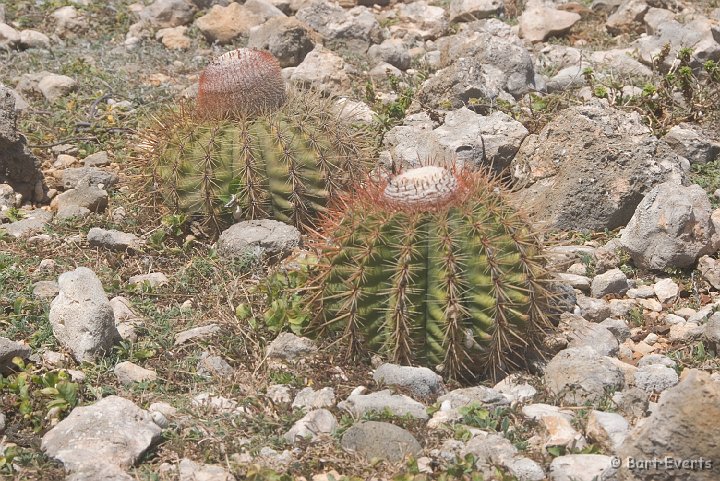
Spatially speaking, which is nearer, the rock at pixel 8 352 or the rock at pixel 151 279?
the rock at pixel 8 352

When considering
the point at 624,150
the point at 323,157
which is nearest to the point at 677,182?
the point at 624,150

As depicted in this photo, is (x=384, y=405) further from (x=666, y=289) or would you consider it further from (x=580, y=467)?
(x=666, y=289)

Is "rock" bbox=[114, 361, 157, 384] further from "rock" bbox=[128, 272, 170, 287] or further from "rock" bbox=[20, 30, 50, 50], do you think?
"rock" bbox=[20, 30, 50, 50]

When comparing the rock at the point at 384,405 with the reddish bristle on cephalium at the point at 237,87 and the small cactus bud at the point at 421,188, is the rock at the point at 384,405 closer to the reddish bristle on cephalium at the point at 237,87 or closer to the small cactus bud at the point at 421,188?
the small cactus bud at the point at 421,188

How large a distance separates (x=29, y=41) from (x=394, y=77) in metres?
3.73

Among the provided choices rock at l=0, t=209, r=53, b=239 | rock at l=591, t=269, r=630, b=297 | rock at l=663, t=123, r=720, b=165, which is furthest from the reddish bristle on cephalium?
rock at l=663, t=123, r=720, b=165

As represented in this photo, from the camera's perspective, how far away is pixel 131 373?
15.5 ft

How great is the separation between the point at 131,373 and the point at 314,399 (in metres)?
0.92

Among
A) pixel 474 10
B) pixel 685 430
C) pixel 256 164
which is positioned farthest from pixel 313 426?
pixel 474 10

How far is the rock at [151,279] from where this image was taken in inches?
223

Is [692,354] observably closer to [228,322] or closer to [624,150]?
[624,150]

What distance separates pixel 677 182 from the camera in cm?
624

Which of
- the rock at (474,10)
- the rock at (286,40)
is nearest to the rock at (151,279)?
the rock at (286,40)

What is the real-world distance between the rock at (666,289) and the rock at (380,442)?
215 cm
